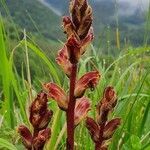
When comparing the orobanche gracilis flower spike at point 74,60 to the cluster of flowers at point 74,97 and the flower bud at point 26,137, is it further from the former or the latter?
the flower bud at point 26,137

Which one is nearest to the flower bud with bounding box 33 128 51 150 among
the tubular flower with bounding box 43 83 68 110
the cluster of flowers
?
the cluster of flowers

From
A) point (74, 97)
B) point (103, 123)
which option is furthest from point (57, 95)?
point (103, 123)

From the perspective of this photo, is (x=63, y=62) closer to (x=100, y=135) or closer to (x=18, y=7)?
(x=100, y=135)

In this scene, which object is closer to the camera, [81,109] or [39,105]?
[39,105]

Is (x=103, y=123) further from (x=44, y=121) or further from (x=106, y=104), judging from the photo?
(x=44, y=121)

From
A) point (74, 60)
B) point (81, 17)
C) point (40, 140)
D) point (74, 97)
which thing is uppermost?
point (81, 17)

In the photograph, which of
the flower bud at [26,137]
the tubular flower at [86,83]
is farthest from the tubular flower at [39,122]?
the tubular flower at [86,83]
